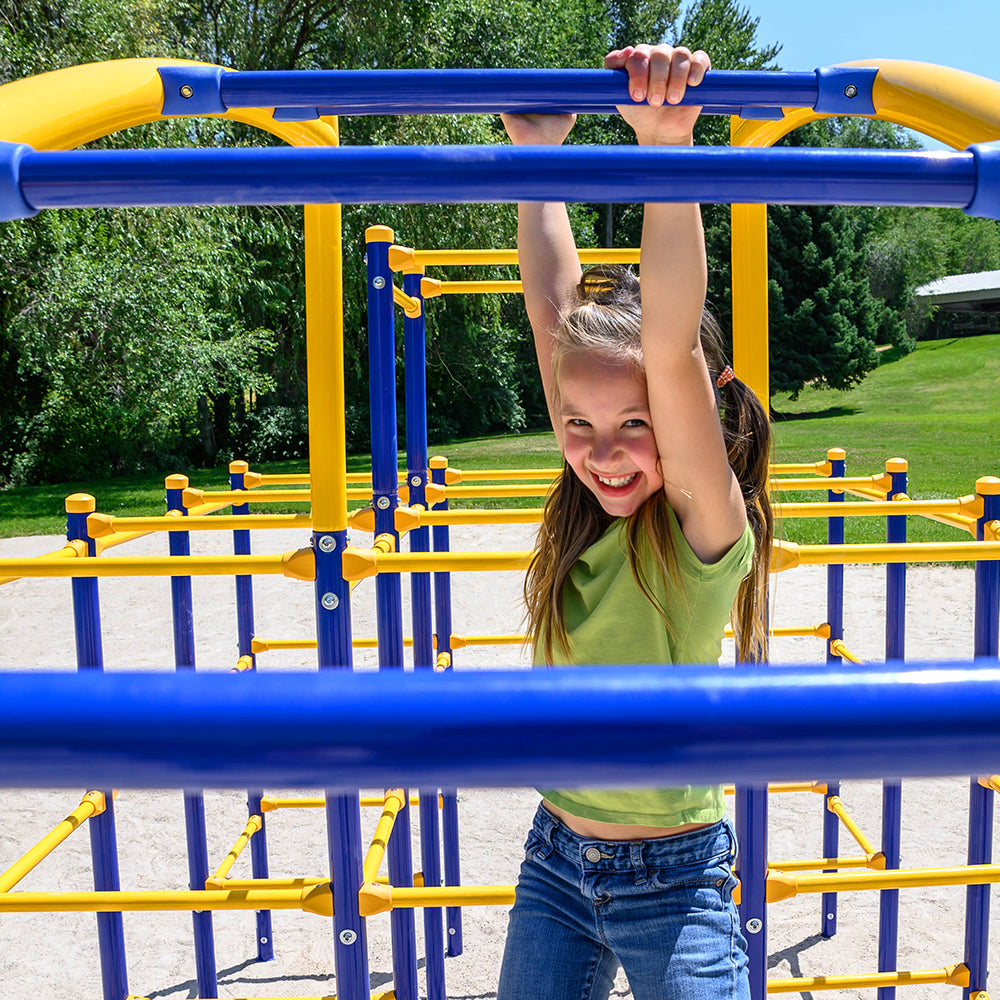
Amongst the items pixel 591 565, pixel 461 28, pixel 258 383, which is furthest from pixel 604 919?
pixel 461 28

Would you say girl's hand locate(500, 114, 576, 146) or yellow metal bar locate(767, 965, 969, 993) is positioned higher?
girl's hand locate(500, 114, 576, 146)

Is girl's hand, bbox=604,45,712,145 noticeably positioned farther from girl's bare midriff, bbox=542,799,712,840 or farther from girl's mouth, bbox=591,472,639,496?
girl's bare midriff, bbox=542,799,712,840

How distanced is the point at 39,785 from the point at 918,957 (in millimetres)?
2949

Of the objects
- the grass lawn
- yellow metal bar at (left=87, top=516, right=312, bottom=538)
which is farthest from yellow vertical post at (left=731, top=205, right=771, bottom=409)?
the grass lawn

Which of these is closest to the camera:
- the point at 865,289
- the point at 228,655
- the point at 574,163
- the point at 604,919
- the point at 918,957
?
the point at 574,163

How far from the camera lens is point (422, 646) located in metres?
2.33

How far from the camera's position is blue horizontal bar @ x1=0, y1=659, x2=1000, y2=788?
0.43m

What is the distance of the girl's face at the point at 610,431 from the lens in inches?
52.1

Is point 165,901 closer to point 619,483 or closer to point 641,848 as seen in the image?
point 641,848

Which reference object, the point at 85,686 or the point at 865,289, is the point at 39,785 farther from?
the point at 865,289

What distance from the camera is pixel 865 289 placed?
71.6ft

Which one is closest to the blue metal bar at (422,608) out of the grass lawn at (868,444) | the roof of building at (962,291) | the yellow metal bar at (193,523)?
the yellow metal bar at (193,523)

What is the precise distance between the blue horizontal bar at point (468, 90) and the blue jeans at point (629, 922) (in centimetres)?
100

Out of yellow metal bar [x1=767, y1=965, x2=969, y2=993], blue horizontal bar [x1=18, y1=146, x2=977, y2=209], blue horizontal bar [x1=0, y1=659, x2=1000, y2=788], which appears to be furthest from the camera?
yellow metal bar [x1=767, y1=965, x2=969, y2=993]
